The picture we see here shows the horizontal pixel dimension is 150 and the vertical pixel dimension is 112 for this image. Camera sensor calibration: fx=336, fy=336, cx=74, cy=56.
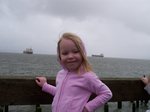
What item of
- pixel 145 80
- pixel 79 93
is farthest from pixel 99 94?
pixel 145 80

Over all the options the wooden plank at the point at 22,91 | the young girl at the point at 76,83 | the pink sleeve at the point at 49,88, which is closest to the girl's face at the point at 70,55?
the young girl at the point at 76,83

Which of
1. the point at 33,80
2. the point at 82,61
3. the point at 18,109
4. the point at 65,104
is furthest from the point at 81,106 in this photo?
the point at 18,109

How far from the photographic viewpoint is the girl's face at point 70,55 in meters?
3.30

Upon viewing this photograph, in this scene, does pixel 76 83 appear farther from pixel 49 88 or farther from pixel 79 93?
pixel 49 88

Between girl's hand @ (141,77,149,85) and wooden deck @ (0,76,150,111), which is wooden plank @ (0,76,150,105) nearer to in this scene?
wooden deck @ (0,76,150,111)

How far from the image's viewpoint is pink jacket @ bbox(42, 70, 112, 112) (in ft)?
10.5

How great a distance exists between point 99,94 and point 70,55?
1.56 ft

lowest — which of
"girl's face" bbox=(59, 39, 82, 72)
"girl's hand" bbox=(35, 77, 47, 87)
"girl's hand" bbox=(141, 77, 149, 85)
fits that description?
"girl's hand" bbox=(141, 77, 149, 85)

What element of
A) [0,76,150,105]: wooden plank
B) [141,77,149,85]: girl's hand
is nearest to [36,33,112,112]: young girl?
[0,76,150,105]: wooden plank

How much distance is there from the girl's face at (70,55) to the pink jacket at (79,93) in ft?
Result: 0.33

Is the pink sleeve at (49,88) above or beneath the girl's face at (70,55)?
beneath

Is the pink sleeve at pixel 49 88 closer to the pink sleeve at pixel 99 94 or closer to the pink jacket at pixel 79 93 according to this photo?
the pink jacket at pixel 79 93

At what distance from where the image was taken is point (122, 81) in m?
4.11

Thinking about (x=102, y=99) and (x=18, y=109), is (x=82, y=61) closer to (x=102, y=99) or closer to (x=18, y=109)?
(x=102, y=99)
